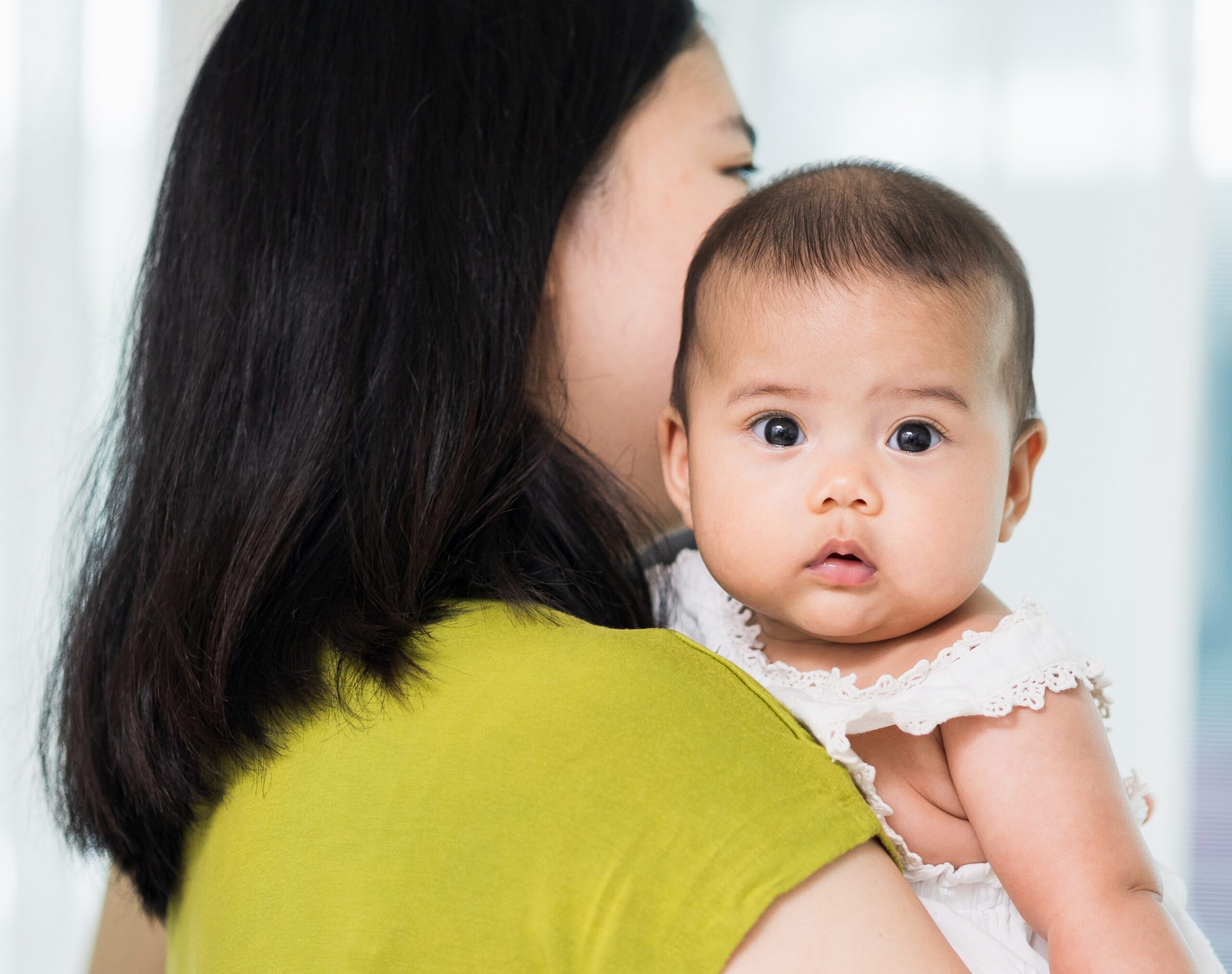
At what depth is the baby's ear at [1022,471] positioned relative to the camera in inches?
36.0

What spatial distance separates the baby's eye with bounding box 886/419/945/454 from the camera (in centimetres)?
80

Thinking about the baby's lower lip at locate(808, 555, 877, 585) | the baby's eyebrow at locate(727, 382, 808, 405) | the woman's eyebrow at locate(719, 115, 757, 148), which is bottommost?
the baby's lower lip at locate(808, 555, 877, 585)

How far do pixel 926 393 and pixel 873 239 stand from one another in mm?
123

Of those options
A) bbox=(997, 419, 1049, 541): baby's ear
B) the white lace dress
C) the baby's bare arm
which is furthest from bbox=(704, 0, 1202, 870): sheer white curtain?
the baby's bare arm

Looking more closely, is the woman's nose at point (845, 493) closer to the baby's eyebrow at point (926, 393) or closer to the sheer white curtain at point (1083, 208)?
the baby's eyebrow at point (926, 393)

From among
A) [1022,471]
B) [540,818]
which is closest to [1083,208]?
[1022,471]

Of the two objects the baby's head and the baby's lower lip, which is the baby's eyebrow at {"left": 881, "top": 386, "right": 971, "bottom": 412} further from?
the baby's lower lip

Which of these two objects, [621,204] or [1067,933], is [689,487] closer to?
[621,204]

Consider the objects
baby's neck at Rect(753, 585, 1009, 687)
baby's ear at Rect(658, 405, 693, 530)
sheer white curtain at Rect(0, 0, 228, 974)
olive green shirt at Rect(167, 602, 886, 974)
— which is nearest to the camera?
olive green shirt at Rect(167, 602, 886, 974)

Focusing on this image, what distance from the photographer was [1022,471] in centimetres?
93

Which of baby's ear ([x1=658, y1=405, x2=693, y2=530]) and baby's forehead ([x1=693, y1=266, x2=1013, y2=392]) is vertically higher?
baby's forehead ([x1=693, y1=266, x2=1013, y2=392])

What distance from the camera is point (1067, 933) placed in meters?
0.68

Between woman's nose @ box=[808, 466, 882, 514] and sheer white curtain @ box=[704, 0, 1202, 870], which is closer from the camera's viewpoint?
woman's nose @ box=[808, 466, 882, 514]

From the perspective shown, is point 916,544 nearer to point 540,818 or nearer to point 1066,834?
point 1066,834
